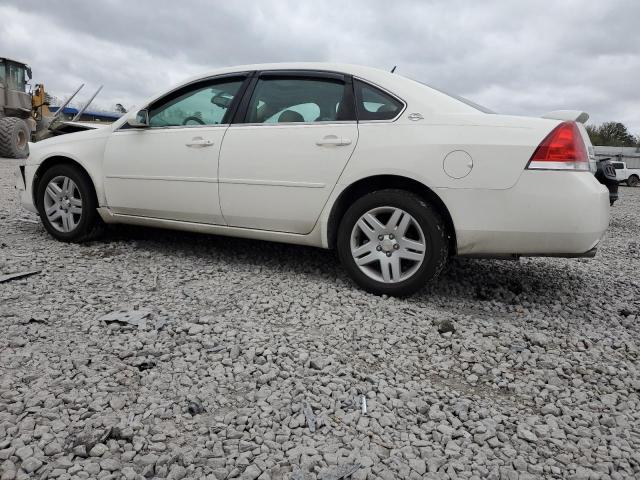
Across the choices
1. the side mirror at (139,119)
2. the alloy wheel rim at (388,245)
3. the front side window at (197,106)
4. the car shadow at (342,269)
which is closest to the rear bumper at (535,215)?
the alloy wheel rim at (388,245)

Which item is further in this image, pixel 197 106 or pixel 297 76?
pixel 197 106

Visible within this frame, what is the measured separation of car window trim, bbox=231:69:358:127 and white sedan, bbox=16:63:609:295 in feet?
0.03

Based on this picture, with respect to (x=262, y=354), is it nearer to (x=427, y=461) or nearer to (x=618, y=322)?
(x=427, y=461)

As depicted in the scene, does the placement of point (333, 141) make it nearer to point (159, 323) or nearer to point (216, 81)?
point (216, 81)

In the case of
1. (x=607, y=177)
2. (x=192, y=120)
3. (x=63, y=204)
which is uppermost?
(x=192, y=120)

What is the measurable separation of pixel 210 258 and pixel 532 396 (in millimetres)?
2847

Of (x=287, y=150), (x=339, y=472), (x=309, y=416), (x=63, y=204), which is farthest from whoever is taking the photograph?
(x=63, y=204)

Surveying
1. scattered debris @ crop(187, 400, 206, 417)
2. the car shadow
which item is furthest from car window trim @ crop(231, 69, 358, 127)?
scattered debris @ crop(187, 400, 206, 417)

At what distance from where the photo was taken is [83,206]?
4.46 metres

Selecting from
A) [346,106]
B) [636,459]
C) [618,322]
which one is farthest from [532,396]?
[346,106]

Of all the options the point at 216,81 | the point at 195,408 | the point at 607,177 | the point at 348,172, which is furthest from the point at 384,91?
the point at 195,408

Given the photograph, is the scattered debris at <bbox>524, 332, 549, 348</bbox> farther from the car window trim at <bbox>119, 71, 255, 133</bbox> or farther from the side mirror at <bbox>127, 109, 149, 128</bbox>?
the side mirror at <bbox>127, 109, 149, 128</bbox>

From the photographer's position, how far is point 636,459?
185 cm

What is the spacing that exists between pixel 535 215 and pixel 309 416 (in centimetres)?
186
